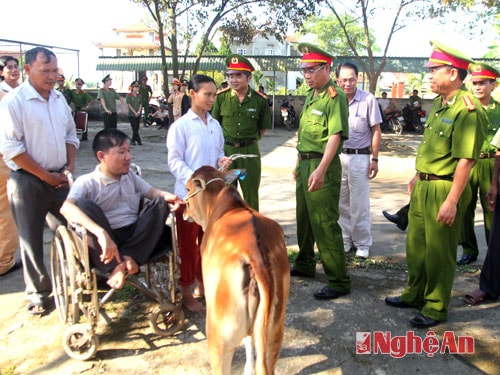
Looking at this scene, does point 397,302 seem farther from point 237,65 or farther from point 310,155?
point 237,65

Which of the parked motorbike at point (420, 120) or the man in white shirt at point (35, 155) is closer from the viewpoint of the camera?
the man in white shirt at point (35, 155)

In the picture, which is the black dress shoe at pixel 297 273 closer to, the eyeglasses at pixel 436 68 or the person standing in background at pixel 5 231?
the eyeglasses at pixel 436 68

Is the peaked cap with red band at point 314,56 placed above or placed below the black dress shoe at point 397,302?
above

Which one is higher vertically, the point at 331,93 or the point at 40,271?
the point at 331,93

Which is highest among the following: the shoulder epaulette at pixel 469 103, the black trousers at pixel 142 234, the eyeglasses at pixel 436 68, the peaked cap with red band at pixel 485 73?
the peaked cap with red band at pixel 485 73

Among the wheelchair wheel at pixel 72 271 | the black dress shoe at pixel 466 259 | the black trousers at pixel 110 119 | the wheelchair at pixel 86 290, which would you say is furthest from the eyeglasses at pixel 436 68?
the black trousers at pixel 110 119

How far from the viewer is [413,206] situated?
12.0ft

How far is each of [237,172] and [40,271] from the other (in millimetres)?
1917

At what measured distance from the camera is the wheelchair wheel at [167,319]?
330 cm

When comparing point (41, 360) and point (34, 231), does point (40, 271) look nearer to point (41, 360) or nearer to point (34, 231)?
point (34, 231)

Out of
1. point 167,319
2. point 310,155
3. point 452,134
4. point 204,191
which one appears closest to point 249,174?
point 310,155

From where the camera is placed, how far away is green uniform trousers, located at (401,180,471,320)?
3408 mm

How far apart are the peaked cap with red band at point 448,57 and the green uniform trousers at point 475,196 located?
1671 mm

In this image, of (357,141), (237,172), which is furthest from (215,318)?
(357,141)
